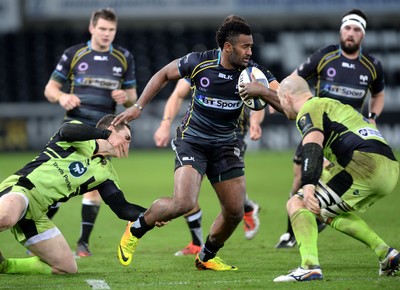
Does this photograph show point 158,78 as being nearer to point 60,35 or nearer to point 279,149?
point 279,149

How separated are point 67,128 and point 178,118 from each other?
49.1 ft

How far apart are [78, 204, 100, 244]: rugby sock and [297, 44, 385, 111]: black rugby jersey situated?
9.19ft

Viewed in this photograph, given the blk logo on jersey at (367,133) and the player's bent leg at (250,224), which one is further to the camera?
the player's bent leg at (250,224)

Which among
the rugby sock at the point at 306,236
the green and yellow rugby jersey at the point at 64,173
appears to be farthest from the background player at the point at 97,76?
the rugby sock at the point at 306,236

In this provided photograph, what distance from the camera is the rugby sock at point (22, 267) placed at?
7527mm

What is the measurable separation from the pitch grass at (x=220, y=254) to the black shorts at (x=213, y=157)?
→ 87 centimetres

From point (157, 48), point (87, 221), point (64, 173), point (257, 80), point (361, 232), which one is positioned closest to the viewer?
point (361, 232)

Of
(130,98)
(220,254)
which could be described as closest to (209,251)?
(220,254)

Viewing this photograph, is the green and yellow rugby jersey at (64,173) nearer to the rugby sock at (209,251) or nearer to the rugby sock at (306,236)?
the rugby sock at (209,251)

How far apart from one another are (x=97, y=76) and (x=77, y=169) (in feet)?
8.84

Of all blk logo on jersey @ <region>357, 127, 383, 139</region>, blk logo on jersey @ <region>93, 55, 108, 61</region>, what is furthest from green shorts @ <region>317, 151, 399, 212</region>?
blk logo on jersey @ <region>93, 55, 108, 61</region>

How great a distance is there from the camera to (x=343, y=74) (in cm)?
975

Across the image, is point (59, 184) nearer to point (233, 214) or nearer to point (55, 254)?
point (55, 254)

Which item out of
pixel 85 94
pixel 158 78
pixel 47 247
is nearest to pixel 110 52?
pixel 85 94
